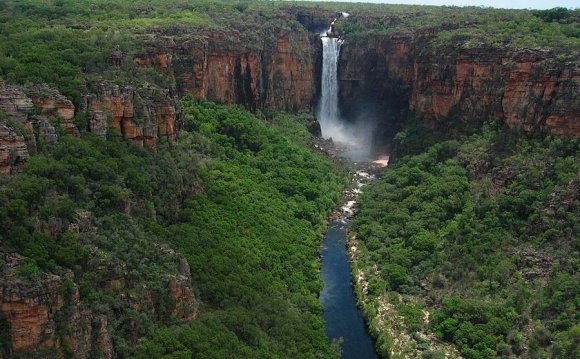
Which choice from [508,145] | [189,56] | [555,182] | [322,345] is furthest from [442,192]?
[189,56]

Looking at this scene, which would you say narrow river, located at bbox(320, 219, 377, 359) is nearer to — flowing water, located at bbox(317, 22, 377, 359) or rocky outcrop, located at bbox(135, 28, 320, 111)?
Answer: flowing water, located at bbox(317, 22, 377, 359)

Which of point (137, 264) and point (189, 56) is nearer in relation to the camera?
point (137, 264)

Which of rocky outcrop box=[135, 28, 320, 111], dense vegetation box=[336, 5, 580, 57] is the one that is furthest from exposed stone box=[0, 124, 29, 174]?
dense vegetation box=[336, 5, 580, 57]

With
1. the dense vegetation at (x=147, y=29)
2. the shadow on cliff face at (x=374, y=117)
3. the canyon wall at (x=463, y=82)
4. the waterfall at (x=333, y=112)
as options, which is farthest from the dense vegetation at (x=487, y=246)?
the waterfall at (x=333, y=112)

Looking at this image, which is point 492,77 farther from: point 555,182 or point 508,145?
point 555,182

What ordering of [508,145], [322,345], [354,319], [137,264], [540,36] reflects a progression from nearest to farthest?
[137,264]
[322,345]
[354,319]
[508,145]
[540,36]

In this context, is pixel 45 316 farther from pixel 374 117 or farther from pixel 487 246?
pixel 374 117
